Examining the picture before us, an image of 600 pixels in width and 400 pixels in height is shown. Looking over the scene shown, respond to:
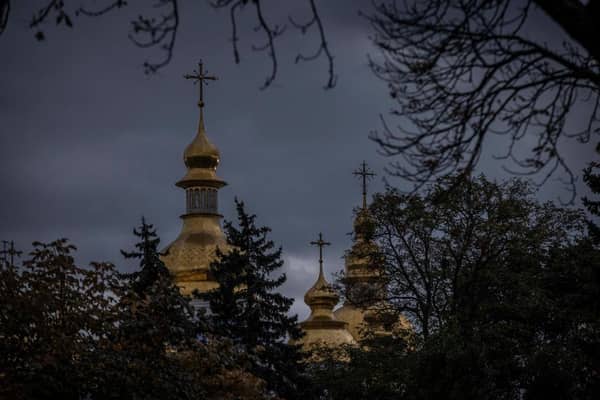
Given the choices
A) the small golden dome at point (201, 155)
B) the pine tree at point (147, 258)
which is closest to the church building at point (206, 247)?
the small golden dome at point (201, 155)

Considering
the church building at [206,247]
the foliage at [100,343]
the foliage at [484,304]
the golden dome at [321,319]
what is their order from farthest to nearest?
the golden dome at [321,319] → the church building at [206,247] → the foliage at [484,304] → the foliage at [100,343]

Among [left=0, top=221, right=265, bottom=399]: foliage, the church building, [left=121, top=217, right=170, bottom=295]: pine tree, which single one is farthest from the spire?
[left=0, top=221, right=265, bottom=399]: foliage

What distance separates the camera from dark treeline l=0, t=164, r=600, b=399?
22.7 m

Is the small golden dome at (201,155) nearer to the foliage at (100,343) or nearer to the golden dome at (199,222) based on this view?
the golden dome at (199,222)

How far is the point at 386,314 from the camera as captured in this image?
39.6 metres

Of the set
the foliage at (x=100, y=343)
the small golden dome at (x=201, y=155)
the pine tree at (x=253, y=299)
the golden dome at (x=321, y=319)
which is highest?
the small golden dome at (x=201, y=155)

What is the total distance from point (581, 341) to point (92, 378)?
527 inches

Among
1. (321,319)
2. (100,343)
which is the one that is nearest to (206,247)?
(321,319)

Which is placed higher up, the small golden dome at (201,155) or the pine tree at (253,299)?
the small golden dome at (201,155)

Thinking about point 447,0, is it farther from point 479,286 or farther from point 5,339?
point 479,286

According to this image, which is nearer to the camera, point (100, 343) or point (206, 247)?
point (100, 343)

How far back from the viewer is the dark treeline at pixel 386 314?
74.5 feet

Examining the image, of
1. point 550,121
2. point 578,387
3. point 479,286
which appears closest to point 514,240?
point 479,286

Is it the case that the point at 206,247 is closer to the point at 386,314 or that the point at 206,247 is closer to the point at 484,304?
the point at 386,314
